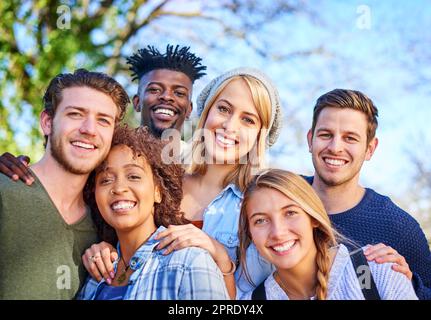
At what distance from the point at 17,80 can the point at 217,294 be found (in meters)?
4.30

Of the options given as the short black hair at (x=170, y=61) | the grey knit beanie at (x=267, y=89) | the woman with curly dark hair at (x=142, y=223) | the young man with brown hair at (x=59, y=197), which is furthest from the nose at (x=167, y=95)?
the woman with curly dark hair at (x=142, y=223)

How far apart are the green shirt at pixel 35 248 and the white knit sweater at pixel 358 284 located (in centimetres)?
92

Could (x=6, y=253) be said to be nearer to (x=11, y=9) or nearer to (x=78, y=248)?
(x=78, y=248)

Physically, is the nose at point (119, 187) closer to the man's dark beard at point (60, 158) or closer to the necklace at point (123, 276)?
the man's dark beard at point (60, 158)

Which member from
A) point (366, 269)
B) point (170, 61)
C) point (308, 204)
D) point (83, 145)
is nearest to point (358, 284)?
point (366, 269)

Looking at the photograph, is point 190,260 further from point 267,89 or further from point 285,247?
point 267,89

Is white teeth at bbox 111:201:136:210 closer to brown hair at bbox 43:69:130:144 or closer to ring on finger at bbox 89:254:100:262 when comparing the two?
ring on finger at bbox 89:254:100:262

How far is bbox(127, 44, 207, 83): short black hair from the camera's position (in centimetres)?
303

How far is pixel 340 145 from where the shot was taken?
7.79 ft

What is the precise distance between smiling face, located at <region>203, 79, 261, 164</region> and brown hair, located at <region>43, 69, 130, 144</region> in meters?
0.42

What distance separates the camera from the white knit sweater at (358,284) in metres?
1.96

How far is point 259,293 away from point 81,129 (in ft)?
2.90

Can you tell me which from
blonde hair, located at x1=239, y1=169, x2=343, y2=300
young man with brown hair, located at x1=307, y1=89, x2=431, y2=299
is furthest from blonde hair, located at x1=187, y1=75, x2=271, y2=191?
blonde hair, located at x1=239, y1=169, x2=343, y2=300

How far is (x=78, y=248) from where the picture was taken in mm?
2180
